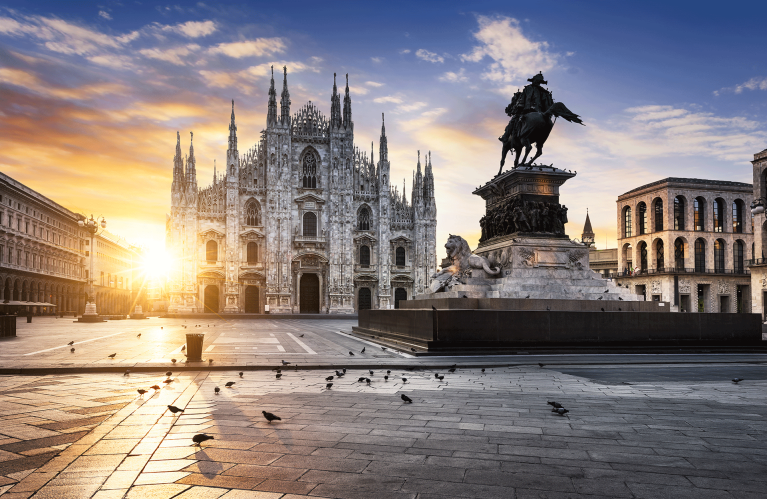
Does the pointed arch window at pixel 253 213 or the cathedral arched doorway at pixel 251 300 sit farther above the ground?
the pointed arch window at pixel 253 213

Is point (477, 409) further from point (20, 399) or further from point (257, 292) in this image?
point (257, 292)

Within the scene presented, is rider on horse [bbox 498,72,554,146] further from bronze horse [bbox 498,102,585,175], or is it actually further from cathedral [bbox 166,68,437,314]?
cathedral [bbox 166,68,437,314]

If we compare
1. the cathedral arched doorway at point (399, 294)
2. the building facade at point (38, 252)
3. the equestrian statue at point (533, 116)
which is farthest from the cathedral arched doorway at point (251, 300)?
the equestrian statue at point (533, 116)

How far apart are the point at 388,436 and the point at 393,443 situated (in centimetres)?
26

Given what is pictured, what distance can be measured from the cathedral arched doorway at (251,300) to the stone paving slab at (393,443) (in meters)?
48.6

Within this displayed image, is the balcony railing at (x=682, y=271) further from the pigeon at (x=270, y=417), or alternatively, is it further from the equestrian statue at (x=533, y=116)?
the pigeon at (x=270, y=417)

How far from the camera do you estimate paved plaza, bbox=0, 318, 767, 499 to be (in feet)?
12.7

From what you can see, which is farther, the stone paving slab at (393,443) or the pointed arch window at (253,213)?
the pointed arch window at (253,213)

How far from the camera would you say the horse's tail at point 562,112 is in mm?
14828

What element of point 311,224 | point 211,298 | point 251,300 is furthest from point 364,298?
point 211,298

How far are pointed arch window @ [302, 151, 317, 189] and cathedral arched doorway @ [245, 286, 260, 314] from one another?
11.2m

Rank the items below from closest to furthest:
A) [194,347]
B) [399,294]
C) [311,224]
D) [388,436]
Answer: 1. [388,436]
2. [194,347]
3. [311,224]
4. [399,294]

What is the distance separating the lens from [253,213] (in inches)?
2237

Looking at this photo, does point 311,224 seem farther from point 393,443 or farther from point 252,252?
point 393,443
